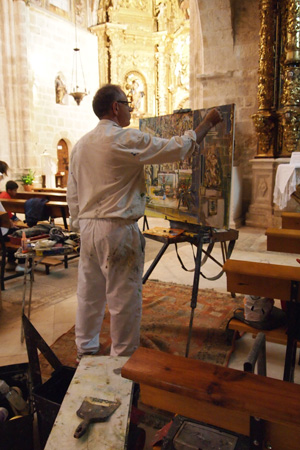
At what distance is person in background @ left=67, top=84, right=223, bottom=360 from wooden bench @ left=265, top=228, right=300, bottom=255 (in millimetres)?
877

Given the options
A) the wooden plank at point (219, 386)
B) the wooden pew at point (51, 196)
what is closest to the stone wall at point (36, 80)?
the wooden pew at point (51, 196)

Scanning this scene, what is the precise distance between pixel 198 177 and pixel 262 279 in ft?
4.16

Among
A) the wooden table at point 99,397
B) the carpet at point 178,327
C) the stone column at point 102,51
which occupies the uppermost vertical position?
the stone column at point 102,51

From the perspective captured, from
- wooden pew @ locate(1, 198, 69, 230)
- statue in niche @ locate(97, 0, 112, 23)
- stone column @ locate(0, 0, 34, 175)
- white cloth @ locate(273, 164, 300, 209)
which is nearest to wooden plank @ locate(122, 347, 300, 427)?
wooden pew @ locate(1, 198, 69, 230)

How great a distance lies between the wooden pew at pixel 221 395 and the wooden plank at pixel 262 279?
31.4 inches

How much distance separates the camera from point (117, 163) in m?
2.12

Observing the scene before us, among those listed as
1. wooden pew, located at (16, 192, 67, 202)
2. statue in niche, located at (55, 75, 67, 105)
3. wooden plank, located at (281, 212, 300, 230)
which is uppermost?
statue in niche, located at (55, 75, 67, 105)

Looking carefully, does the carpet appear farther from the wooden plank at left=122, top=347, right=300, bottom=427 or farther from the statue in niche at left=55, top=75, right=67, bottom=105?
the statue in niche at left=55, top=75, right=67, bottom=105

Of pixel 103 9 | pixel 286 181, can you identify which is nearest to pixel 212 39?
pixel 286 181

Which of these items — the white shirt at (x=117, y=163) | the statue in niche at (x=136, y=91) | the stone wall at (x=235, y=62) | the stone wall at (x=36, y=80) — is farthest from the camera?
the statue in niche at (x=136, y=91)

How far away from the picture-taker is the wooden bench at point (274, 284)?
6.04ft

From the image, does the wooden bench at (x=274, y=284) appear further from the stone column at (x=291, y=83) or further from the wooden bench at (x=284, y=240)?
the stone column at (x=291, y=83)

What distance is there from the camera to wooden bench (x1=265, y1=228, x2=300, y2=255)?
258cm

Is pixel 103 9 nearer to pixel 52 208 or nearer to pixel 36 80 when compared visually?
pixel 36 80
